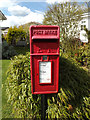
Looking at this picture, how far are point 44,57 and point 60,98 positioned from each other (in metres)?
0.79

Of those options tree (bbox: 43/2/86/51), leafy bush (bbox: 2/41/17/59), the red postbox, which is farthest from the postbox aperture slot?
leafy bush (bbox: 2/41/17/59)

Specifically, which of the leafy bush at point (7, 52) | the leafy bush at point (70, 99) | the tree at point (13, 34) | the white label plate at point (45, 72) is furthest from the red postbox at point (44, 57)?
the tree at point (13, 34)

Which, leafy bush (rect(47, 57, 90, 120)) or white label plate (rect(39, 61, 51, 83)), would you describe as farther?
leafy bush (rect(47, 57, 90, 120))

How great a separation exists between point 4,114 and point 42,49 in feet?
6.08

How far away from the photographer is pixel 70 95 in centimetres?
251

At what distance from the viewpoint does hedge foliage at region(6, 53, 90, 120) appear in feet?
7.83

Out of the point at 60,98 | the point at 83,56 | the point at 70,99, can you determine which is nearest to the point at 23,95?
the point at 60,98

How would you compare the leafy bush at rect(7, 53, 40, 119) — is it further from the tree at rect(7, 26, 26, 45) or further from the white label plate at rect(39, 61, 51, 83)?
the tree at rect(7, 26, 26, 45)

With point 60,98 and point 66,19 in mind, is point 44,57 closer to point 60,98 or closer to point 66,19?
point 60,98

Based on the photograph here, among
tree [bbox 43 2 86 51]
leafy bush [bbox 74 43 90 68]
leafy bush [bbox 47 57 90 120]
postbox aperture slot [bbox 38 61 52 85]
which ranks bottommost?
leafy bush [bbox 47 57 90 120]

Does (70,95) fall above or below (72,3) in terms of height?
below

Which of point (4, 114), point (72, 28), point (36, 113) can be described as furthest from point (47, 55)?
point (72, 28)

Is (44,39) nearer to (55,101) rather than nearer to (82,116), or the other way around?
(55,101)

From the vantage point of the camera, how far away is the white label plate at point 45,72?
213 centimetres
